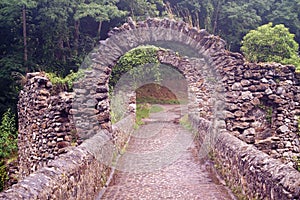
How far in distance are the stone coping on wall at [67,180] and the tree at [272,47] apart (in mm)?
5535

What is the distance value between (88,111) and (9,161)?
→ 21.5 ft

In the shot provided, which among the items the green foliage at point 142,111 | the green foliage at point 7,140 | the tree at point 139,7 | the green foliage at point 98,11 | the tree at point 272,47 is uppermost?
the tree at point 139,7

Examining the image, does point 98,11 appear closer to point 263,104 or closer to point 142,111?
point 142,111

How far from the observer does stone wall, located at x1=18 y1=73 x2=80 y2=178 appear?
803 centimetres

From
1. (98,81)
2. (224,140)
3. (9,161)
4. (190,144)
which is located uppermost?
(98,81)

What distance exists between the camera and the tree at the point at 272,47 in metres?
9.85

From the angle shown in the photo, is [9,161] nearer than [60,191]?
No

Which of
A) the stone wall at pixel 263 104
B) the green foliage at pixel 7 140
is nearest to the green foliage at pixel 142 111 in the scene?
the green foliage at pixel 7 140

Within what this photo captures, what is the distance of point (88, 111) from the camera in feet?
25.3

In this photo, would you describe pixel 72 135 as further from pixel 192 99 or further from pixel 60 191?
pixel 192 99

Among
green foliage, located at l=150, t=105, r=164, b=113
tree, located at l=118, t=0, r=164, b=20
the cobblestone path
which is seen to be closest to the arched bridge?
the cobblestone path

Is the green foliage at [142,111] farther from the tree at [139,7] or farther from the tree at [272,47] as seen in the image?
the tree at [272,47]

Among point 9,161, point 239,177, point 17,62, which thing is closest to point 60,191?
point 239,177

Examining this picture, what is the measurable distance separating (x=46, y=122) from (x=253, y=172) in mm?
5284
